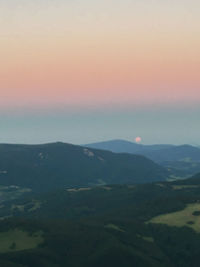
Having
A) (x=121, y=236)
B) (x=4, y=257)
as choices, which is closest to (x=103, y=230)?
(x=121, y=236)

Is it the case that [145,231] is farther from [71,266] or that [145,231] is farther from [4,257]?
[4,257]

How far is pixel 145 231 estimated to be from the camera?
191 metres

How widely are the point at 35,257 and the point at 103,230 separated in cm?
4883

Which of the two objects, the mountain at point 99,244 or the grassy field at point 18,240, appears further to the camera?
the grassy field at point 18,240

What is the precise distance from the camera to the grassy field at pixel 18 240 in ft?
475

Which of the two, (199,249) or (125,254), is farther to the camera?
Answer: (199,249)

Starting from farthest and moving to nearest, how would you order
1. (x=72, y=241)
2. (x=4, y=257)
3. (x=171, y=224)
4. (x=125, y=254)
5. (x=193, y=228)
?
1. (x=171, y=224)
2. (x=193, y=228)
3. (x=72, y=241)
4. (x=125, y=254)
5. (x=4, y=257)

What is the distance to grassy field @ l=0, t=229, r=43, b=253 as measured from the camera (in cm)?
14477

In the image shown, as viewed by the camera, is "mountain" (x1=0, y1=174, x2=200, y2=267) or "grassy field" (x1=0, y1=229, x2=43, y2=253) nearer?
"mountain" (x1=0, y1=174, x2=200, y2=267)

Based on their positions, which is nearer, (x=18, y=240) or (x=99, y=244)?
(x=18, y=240)

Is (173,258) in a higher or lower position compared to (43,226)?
lower

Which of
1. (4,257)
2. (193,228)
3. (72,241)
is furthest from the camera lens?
(193,228)

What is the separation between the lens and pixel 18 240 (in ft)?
504

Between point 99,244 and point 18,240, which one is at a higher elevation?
point 18,240
